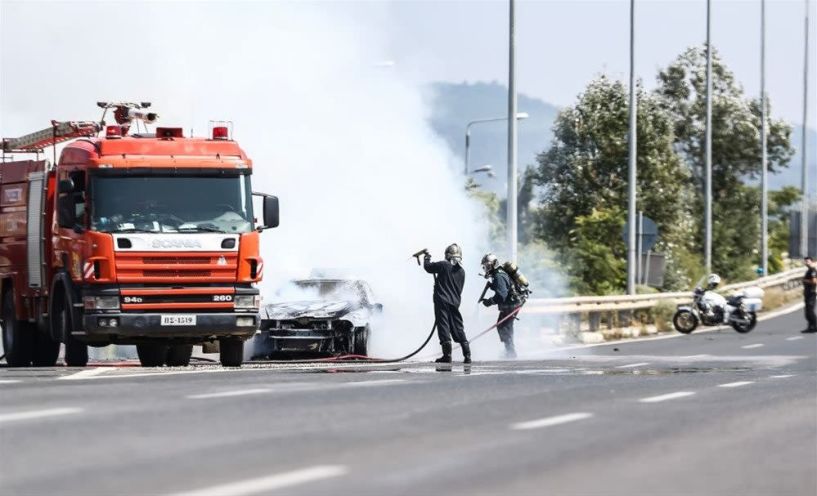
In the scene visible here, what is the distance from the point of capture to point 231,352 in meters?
23.4

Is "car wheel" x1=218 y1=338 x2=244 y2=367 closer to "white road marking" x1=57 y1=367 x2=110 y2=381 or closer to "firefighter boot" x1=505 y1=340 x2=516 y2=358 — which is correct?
"white road marking" x1=57 y1=367 x2=110 y2=381

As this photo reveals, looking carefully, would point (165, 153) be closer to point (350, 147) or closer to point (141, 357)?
point (141, 357)

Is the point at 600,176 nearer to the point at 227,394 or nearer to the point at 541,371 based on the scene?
the point at 541,371

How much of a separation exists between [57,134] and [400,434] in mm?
13853

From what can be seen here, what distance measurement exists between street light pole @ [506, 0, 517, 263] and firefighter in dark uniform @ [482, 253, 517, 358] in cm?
557

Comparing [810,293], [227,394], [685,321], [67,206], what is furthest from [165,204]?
[810,293]

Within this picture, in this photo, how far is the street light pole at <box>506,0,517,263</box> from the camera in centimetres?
3374

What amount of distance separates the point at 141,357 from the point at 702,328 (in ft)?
70.8

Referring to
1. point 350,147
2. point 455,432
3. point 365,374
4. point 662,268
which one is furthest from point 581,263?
point 455,432

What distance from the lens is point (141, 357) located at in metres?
24.9

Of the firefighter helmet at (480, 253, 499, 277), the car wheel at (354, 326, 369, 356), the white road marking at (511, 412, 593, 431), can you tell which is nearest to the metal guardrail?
the firefighter helmet at (480, 253, 499, 277)

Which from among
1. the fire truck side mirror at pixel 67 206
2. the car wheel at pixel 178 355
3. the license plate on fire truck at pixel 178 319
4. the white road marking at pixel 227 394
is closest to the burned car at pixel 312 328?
the car wheel at pixel 178 355

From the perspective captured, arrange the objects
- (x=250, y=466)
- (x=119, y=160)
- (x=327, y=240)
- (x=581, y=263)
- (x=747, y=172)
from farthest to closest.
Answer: (x=747, y=172), (x=581, y=263), (x=327, y=240), (x=119, y=160), (x=250, y=466)

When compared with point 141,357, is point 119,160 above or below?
above
